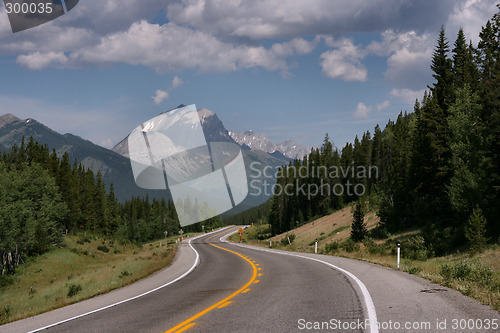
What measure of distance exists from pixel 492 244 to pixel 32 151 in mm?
81309

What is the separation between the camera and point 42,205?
2453 inches

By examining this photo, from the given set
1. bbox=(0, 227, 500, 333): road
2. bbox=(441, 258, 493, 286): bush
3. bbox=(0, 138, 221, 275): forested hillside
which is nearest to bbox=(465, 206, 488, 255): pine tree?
bbox=(441, 258, 493, 286): bush

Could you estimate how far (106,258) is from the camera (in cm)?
6238

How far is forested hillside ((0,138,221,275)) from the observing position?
5066 centimetres

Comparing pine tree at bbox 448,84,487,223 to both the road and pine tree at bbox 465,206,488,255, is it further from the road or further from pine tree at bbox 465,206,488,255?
the road

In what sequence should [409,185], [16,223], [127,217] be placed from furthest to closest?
[127,217], [16,223], [409,185]

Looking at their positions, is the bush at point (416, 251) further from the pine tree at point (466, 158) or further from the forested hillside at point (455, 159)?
the pine tree at point (466, 158)

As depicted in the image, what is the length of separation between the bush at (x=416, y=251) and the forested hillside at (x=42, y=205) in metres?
46.9

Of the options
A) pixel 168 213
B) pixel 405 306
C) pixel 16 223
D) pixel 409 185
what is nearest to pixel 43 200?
pixel 16 223

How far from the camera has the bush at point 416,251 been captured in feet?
97.0

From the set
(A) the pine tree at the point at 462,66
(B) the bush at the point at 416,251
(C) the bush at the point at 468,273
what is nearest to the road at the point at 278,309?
(C) the bush at the point at 468,273

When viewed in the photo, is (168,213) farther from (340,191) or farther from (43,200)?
(43,200)

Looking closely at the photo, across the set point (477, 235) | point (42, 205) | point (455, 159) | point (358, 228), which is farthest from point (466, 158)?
point (42, 205)

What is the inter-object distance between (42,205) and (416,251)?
2280 inches
